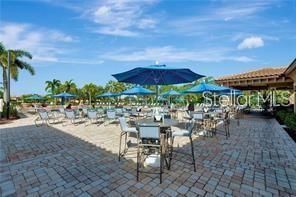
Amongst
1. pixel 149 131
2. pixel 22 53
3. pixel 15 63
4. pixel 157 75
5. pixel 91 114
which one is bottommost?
pixel 91 114

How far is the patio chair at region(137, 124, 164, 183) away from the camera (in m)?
3.84

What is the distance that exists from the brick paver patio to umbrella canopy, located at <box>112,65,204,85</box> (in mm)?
1899

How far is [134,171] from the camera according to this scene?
4.16 meters

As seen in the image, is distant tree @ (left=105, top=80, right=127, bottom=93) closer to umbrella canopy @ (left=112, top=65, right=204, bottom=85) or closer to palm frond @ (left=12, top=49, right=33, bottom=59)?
palm frond @ (left=12, top=49, right=33, bottom=59)

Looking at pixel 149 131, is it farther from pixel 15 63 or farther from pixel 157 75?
pixel 15 63

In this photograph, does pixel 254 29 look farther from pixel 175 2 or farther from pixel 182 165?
pixel 182 165

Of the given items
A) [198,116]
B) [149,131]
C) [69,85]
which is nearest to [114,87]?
[69,85]

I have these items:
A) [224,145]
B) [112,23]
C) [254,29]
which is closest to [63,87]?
[112,23]

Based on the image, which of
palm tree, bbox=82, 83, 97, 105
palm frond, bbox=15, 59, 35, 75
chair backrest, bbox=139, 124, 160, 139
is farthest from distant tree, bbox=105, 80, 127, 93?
chair backrest, bbox=139, 124, 160, 139

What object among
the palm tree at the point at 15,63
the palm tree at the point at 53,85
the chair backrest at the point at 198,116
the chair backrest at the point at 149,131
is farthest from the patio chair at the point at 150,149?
the palm tree at the point at 53,85

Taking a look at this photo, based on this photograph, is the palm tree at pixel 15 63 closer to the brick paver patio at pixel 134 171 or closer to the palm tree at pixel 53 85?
the brick paver patio at pixel 134 171

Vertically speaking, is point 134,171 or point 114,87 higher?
point 114,87

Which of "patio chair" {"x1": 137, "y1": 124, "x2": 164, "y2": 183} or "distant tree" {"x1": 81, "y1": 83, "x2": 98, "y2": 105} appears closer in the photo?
"patio chair" {"x1": 137, "y1": 124, "x2": 164, "y2": 183}

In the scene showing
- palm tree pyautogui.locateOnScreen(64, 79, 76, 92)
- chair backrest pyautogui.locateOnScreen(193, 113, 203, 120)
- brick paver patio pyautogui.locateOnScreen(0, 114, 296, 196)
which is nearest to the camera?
brick paver patio pyautogui.locateOnScreen(0, 114, 296, 196)
